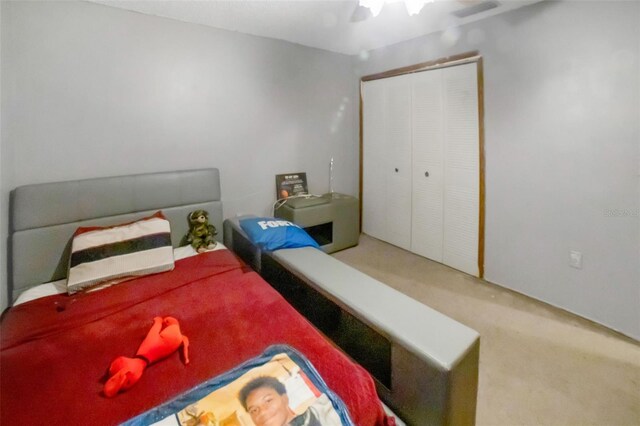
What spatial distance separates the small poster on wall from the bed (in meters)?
0.85

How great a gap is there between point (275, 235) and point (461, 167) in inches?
72.0

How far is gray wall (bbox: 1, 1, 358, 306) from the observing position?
6.31ft

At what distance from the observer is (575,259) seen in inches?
85.4

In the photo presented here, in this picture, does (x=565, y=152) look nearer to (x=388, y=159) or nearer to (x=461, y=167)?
(x=461, y=167)

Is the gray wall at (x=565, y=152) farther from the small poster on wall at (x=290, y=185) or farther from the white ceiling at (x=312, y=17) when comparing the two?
the small poster on wall at (x=290, y=185)

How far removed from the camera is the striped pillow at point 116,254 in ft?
5.69

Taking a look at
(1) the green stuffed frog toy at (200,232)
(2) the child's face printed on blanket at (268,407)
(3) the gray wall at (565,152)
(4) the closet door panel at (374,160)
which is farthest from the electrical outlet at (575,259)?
(1) the green stuffed frog toy at (200,232)

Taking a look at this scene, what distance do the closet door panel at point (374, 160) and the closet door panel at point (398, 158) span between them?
0.08m

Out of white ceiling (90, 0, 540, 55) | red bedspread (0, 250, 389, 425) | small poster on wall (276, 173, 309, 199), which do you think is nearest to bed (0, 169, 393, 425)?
red bedspread (0, 250, 389, 425)

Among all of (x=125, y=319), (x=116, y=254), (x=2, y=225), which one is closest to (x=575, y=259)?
(x=125, y=319)

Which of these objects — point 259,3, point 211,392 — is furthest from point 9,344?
point 259,3

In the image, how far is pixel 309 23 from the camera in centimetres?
254

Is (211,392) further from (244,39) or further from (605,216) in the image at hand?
(244,39)

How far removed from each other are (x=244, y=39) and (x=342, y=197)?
1.79 meters
